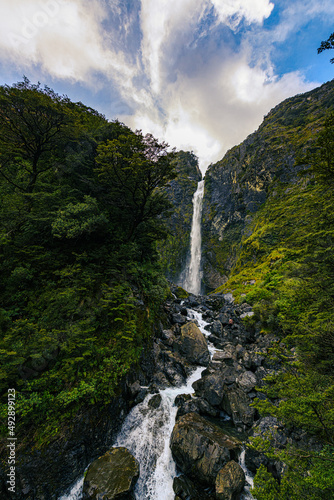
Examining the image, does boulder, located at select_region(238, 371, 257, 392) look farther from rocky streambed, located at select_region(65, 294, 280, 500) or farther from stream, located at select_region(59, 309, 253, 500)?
stream, located at select_region(59, 309, 253, 500)

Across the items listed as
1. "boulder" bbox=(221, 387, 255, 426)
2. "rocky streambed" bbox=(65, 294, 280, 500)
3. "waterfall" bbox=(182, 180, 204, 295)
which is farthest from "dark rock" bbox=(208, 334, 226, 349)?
"waterfall" bbox=(182, 180, 204, 295)

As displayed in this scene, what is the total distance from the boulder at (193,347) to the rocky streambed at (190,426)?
5cm

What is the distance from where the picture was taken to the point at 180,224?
62.8 metres

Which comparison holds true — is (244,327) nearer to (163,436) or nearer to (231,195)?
(163,436)

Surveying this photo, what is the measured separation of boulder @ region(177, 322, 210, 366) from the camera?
11.1 m

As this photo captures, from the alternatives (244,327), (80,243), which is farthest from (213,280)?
(80,243)

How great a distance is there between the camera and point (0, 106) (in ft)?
28.9

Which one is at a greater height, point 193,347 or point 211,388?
point 193,347

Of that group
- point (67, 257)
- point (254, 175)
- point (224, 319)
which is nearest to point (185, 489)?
point (67, 257)

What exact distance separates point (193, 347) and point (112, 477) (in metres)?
7.19

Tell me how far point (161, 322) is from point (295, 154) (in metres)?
A: 46.7

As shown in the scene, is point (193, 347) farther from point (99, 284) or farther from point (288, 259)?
point (288, 259)

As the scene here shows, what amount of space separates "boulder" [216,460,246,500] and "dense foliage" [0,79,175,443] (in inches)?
167

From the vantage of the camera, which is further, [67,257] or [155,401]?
[67,257]
